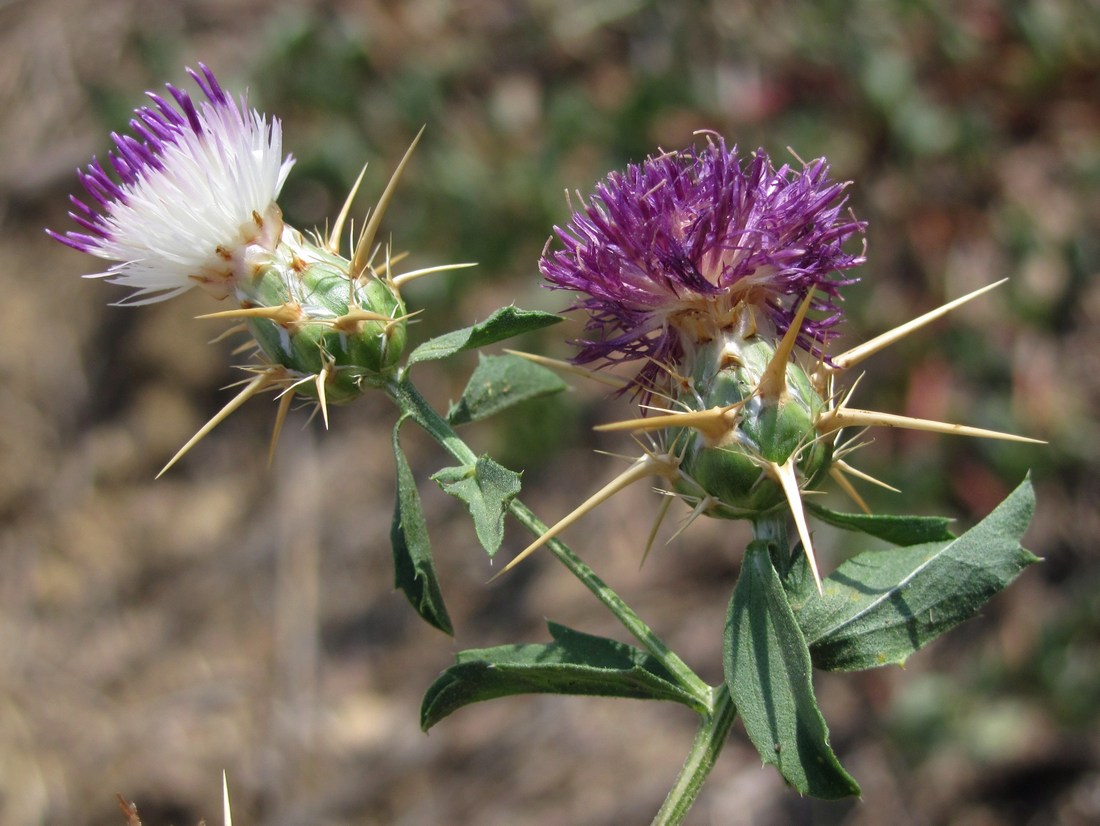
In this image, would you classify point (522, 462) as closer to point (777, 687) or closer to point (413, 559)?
point (413, 559)

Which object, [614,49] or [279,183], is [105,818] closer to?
[279,183]

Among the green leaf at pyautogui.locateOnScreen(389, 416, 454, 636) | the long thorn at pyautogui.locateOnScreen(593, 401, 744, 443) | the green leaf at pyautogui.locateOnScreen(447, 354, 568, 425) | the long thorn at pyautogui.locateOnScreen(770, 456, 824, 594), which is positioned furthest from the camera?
the green leaf at pyautogui.locateOnScreen(447, 354, 568, 425)

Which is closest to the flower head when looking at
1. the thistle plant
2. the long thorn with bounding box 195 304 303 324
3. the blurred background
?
the thistle plant

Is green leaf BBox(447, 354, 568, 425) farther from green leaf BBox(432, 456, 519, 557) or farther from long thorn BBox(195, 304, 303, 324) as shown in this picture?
long thorn BBox(195, 304, 303, 324)

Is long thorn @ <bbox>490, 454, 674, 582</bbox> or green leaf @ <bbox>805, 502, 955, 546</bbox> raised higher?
long thorn @ <bbox>490, 454, 674, 582</bbox>

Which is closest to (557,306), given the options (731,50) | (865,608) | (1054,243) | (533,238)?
(533,238)

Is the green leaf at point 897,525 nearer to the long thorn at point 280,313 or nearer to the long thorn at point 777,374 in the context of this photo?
the long thorn at point 777,374

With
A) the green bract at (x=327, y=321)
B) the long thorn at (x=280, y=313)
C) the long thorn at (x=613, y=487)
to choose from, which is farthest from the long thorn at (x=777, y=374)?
the long thorn at (x=280, y=313)
